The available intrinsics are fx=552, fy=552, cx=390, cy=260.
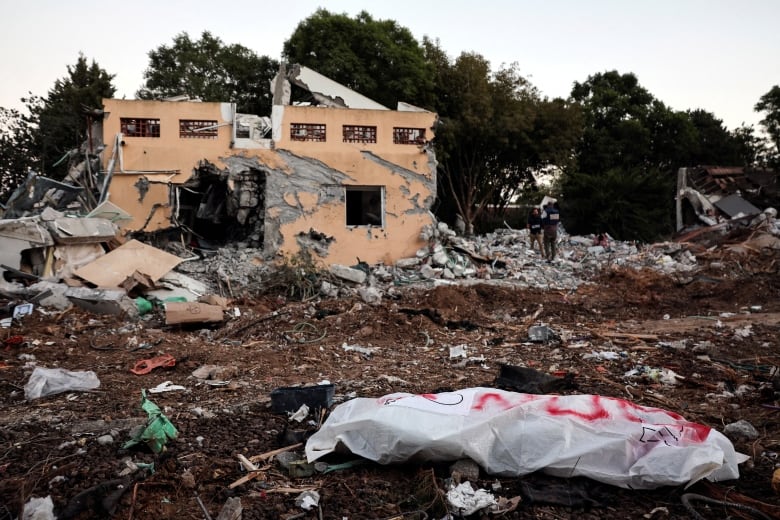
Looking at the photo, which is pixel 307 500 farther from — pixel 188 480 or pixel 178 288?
pixel 178 288

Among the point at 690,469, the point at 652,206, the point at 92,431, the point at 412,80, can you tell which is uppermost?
the point at 412,80

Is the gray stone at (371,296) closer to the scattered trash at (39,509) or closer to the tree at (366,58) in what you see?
the scattered trash at (39,509)

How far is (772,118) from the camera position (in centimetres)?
2388

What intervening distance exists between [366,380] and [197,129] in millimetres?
9302

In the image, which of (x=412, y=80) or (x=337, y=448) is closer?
(x=337, y=448)

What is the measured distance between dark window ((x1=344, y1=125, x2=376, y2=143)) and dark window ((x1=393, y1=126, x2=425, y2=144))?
0.55 metres

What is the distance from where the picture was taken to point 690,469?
260 centimetres

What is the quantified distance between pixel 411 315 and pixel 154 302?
14.2 feet

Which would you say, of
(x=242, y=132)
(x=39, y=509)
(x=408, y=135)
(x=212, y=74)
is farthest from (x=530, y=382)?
(x=212, y=74)

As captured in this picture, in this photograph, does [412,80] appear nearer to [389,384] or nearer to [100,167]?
[100,167]

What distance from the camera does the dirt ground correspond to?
2.65 metres

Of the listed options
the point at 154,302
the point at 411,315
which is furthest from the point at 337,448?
the point at 154,302

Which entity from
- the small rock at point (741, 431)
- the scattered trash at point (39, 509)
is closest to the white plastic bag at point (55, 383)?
the scattered trash at point (39, 509)

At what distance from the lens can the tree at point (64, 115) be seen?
20.8m
